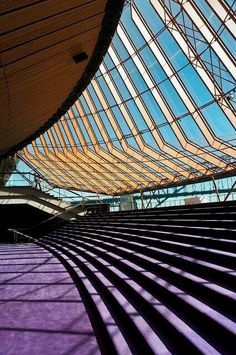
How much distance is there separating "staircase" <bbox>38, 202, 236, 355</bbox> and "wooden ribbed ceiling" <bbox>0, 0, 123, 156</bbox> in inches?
258

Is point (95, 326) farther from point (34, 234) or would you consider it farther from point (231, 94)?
point (34, 234)

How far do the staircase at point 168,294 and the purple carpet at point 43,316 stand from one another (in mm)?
254

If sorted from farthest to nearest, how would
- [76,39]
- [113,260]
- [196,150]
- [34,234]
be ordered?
[34,234]
[196,150]
[76,39]
[113,260]

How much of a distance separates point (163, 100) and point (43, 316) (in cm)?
1476

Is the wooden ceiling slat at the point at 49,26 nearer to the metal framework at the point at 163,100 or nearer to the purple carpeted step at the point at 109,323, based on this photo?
the metal framework at the point at 163,100

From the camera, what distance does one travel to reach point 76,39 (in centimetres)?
1334

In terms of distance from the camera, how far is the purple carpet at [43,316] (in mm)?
4824

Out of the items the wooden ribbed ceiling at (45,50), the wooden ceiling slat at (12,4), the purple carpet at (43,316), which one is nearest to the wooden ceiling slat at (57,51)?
the wooden ribbed ceiling at (45,50)

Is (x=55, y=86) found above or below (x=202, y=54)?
→ above

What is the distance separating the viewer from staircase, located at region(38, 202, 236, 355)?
4.18m

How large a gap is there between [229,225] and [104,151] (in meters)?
19.7

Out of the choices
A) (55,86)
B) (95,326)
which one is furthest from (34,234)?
(95,326)

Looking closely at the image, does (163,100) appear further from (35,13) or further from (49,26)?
(35,13)

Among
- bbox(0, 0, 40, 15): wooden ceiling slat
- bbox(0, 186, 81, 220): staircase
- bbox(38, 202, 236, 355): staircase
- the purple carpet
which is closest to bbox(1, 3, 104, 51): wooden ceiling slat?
bbox(0, 0, 40, 15): wooden ceiling slat
